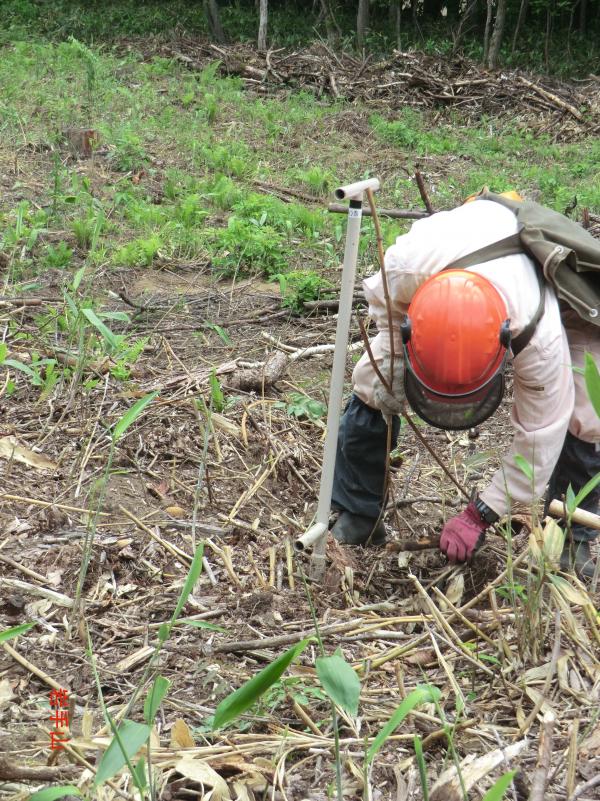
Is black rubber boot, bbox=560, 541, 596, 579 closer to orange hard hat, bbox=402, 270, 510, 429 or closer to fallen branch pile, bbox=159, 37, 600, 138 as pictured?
orange hard hat, bbox=402, 270, 510, 429

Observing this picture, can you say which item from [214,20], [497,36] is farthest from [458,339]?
[214,20]

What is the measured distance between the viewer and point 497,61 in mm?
13727

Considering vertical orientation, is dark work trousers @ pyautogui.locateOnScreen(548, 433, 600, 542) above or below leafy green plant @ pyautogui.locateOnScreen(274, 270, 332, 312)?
above

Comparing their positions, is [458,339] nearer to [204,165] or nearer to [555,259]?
[555,259]

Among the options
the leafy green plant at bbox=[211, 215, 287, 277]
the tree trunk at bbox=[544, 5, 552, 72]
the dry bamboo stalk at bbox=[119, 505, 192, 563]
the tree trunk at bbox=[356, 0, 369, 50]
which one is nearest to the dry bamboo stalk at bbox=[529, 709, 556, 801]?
the dry bamboo stalk at bbox=[119, 505, 192, 563]

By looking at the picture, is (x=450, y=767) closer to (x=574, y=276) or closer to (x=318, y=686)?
(x=318, y=686)

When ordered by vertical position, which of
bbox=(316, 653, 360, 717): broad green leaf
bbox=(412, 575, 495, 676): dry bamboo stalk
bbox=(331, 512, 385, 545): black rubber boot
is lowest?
bbox=(331, 512, 385, 545): black rubber boot

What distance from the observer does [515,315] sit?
2.43 metres

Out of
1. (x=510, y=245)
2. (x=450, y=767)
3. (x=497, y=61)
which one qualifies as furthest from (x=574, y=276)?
(x=497, y=61)

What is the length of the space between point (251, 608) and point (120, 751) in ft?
3.58

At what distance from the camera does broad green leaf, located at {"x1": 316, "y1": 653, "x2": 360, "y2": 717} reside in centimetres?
128

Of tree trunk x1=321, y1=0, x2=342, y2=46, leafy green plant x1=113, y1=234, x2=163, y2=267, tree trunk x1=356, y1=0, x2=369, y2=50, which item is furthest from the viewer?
tree trunk x1=356, y1=0, x2=369, y2=50

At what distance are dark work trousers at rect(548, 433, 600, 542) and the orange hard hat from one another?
0.63 meters

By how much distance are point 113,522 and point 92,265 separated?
8.34 feet
